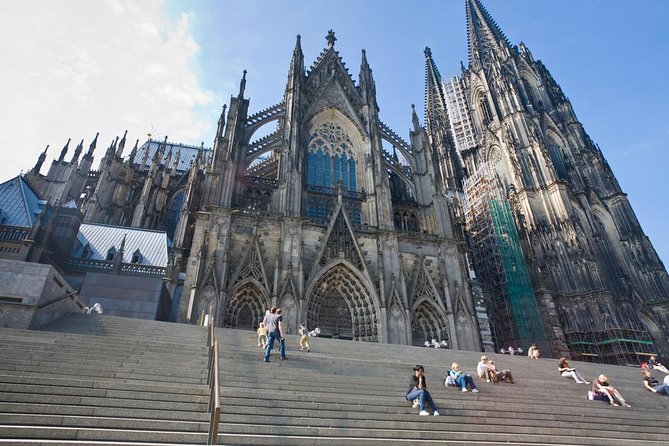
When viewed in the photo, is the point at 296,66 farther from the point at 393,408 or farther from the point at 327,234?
the point at 393,408

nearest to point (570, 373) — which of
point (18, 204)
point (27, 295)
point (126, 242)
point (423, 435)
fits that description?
point (423, 435)

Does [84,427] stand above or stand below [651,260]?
below

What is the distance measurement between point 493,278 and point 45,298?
91.3ft

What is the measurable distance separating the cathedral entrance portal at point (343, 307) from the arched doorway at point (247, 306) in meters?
2.23

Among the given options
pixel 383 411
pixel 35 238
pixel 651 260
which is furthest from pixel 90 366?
pixel 651 260

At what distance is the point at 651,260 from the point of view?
30656 mm

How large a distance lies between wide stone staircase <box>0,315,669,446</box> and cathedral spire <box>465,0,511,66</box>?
4521cm

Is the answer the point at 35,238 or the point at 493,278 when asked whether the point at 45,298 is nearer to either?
the point at 35,238

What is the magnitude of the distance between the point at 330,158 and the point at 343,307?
10106 mm

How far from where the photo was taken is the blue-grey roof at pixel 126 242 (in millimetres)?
20237

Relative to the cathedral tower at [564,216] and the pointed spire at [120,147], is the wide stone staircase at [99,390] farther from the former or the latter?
the pointed spire at [120,147]

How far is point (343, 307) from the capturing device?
19719 millimetres

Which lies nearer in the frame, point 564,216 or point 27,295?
point 27,295

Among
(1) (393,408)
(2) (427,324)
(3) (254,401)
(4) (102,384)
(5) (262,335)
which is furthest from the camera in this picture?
(2) (427,324)
